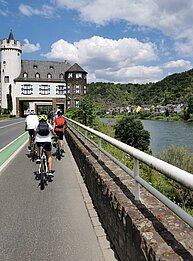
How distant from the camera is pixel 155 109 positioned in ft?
524

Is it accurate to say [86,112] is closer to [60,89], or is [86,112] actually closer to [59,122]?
[59,122]

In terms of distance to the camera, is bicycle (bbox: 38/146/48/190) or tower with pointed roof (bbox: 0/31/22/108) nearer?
bicycle (bbox: 38/146/48/190)

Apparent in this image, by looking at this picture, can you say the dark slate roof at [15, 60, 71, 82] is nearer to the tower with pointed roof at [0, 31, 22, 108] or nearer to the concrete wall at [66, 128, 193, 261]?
the tower with pointed roof at [0, 31, 22, 108]

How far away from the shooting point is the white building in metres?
69.8

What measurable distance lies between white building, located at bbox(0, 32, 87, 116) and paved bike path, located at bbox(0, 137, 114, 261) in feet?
207

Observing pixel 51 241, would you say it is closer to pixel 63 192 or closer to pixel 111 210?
pixel 111 210

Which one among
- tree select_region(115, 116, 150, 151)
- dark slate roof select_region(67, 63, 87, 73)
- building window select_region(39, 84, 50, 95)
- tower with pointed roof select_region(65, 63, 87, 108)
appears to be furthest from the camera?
building window select_region(39, 84, 50, 95)

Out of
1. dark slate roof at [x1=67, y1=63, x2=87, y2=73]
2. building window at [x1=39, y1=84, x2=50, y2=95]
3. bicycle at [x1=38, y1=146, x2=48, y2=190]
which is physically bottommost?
bicycle at [x1=38, y1=146, x2=48, y2=190]

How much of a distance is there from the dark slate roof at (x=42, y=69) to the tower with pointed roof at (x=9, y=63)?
174 centimetres

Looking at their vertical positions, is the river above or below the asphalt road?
below

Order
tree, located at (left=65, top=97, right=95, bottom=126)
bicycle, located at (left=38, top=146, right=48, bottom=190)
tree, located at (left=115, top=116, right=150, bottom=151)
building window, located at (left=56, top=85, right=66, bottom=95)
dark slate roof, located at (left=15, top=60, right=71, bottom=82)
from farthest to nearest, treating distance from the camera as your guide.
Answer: building window, located at (left=56, top=85, right=66, bottom=95)
dark slate roof, located at (left=15, top=60, right=71, bottom=82)
tree, located at (left=115, top=116, right=150, bottom=151)
tree, located at (left=65, top=97, right=95, bottom=126)
bicycle, located at (left=38, top=146, right=48, bottom=190)

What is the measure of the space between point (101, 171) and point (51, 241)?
158cm

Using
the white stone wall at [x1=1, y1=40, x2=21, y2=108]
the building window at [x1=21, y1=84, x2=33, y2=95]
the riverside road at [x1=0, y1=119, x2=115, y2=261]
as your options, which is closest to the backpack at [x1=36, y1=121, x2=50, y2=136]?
the riverside road at [x1=0, y1=119, x2=115, y2=261]

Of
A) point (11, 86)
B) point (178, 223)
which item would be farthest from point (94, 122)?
point (11, 86)
